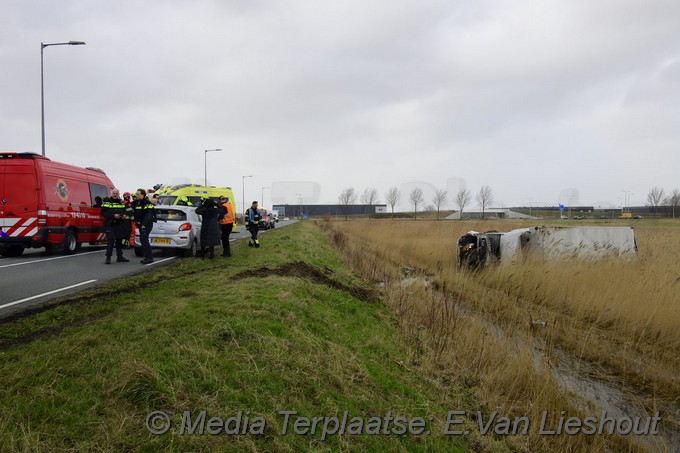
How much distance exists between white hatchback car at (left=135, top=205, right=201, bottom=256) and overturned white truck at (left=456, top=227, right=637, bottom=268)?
330 inches

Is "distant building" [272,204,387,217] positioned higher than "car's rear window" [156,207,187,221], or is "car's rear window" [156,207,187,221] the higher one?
"distant building" [272,204,387,217]

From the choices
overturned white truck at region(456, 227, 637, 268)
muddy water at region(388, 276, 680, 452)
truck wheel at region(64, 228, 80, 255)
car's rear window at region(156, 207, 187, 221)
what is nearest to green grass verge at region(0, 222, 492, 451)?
muddy water at region(388, 276, 680, 452)

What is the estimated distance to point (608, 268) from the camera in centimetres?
898

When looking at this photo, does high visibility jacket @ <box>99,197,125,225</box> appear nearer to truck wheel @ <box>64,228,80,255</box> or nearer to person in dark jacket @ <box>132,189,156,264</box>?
person in dark jacket @ <box>132,189,156,264</box>

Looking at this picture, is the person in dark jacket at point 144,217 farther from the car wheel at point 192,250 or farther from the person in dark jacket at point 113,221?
the car wheel at point 192,250

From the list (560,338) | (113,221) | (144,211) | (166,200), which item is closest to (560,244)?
(560,338)

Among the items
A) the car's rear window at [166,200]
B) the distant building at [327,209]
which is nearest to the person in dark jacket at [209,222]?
the car's rear window at [166,200]

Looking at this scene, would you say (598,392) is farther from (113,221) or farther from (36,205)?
(36,205)

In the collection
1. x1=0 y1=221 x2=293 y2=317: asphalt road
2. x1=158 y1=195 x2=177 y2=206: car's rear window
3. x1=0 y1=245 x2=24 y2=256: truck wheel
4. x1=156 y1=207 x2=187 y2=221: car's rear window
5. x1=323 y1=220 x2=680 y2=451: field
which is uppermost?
x1=158 y1=195 x2=177 y2=206: car's rear window

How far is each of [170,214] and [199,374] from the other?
9704mm

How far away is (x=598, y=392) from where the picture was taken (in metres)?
4.94

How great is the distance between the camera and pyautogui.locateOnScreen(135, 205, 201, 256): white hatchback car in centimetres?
1181

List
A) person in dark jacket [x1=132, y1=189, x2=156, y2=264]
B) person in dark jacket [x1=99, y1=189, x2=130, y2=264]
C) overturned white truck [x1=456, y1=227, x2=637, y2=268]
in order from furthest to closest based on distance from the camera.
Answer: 1. person in dark jacket [x1=99, y1=189, x2=130, y2=264]
2. overturned white truck [x1=456, y1=227, x2=637, y2=268]
3. person in dark jacket [x1=132, y1=189, x2=156, y2=264]

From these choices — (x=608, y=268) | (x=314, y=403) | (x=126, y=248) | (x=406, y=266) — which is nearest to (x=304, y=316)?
(x=314, y=403)
